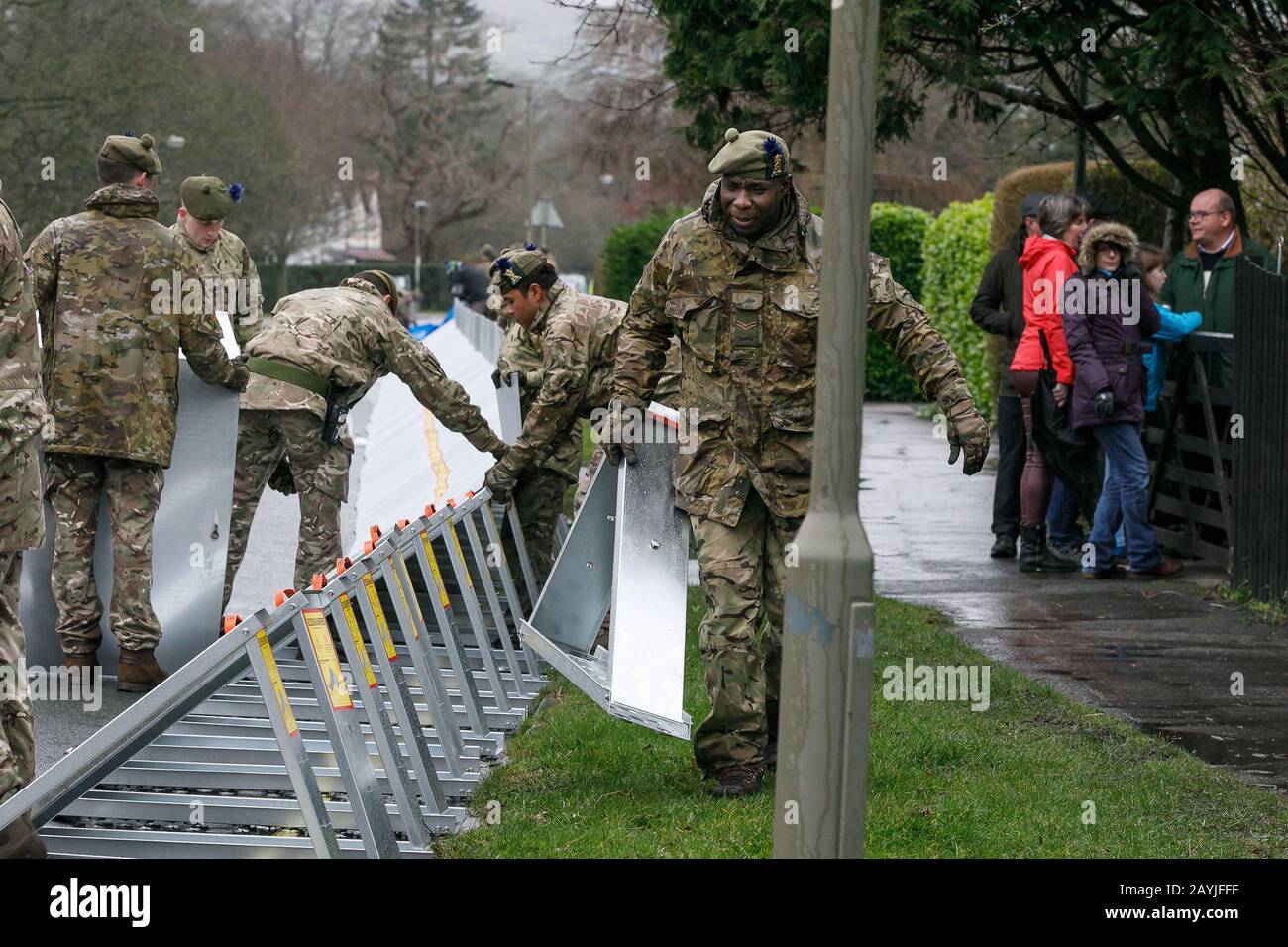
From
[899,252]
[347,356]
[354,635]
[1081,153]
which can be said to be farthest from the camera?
[899,252]

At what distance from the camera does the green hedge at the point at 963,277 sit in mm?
20141

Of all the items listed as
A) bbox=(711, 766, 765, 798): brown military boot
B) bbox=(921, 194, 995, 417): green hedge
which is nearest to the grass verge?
bbox=(711, 766, 765, 798): brown military boot

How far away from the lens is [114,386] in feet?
25.8

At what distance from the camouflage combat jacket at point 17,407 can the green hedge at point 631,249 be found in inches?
1119

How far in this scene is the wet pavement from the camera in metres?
7.33

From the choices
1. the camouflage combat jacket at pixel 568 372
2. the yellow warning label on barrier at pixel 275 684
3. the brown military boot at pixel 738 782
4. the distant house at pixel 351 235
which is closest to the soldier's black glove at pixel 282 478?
the camouflage combat jacket at pixel 568 372

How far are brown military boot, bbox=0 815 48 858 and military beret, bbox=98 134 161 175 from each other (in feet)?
13.3

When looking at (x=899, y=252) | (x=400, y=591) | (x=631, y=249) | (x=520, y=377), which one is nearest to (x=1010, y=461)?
(x=520, y=377)

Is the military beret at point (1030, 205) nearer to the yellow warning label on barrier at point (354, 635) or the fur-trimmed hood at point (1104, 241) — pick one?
the fur-trimmed hood at point (1104, 241)

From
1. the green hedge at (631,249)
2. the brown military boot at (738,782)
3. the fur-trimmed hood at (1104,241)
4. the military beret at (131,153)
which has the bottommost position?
the brown military boot at (738,782)

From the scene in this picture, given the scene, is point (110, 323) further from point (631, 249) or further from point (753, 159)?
point (631, 249)

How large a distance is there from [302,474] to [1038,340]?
4.75 metres

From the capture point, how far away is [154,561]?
8.11 metres
